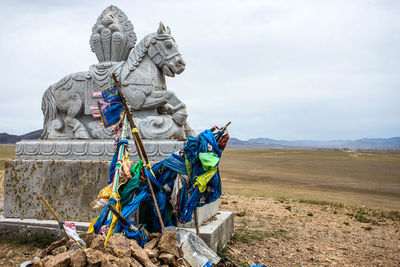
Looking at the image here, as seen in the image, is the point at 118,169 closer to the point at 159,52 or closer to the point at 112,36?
the point at 159,52

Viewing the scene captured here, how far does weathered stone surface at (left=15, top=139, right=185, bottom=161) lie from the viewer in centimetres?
456

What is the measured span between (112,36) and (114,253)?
13.6ft

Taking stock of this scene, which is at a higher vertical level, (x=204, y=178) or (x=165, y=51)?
(x=165, y=51)

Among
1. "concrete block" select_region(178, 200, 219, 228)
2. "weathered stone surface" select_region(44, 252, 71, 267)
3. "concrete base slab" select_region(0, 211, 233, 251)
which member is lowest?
"concrete base slab" select_region(0, 211, 233, 251)

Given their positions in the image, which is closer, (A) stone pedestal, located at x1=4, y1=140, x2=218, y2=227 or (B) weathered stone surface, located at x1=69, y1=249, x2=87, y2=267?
(B) weathered stone surface, located at x1=69, y1=249, x2=87, y2=267

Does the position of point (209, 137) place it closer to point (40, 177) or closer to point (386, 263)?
point (40, 177)

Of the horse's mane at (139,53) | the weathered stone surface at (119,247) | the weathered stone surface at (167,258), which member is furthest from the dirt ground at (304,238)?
the horse's mane at (139,53)

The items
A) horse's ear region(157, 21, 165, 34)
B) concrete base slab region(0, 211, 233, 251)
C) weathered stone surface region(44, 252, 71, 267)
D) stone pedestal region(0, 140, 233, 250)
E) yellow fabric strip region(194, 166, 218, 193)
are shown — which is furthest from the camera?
horse's ear region(157, 21, 165, 34)

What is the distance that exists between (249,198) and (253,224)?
301cm

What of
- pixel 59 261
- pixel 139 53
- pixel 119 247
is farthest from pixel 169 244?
pixel 139 53

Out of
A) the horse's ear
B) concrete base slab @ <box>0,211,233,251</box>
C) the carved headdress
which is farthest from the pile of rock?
the carved headdress

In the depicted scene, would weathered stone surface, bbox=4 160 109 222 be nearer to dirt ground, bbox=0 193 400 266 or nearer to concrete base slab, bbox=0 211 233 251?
concrete base slab, bbox=0 211 233 251

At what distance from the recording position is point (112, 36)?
5.72 m

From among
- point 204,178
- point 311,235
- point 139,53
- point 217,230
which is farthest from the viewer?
point 311,235
